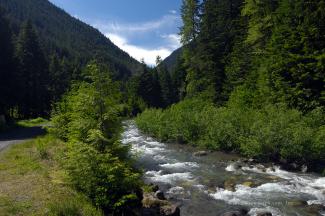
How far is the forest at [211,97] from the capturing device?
12.8m

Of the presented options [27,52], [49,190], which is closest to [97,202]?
[49,190]

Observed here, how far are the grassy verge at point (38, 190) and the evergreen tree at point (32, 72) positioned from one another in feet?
131

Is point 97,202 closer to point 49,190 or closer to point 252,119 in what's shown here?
point 49,190

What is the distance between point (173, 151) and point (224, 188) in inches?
494

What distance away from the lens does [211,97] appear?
46.8 metres

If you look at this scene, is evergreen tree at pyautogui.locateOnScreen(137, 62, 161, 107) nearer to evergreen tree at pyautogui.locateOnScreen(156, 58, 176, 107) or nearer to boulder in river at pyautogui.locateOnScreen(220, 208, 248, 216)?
evergreen tree at pyautogui.locateOnScreen(156, 58, 176, 107)

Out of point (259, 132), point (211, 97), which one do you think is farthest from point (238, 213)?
point (211, 97)

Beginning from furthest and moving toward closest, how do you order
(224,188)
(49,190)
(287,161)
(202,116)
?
(202,116)
(287,161)
(224,188)
(49,190)

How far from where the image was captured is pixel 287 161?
23219 mm

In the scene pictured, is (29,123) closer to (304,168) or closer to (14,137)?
(14,137)

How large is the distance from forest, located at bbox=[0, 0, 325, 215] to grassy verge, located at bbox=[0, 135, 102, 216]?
0.64 meters

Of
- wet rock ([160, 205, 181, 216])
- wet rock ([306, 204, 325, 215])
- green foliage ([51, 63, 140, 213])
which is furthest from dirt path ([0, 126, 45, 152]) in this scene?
wet rock ([306, 204, 325, 215])

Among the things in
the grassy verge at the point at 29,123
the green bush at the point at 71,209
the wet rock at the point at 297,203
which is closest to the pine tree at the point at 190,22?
the grassy verge at the point at 29,123

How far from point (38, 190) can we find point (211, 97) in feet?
119
